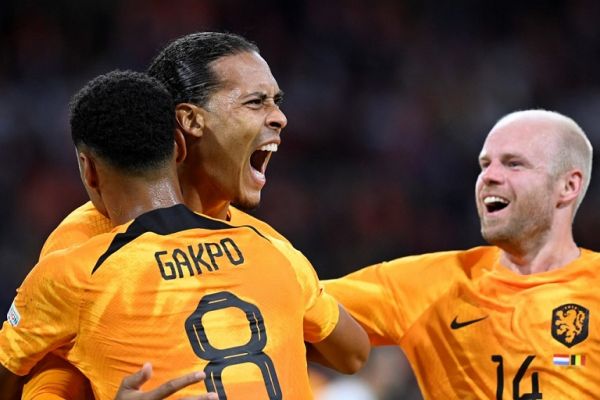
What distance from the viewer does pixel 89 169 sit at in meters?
3.15

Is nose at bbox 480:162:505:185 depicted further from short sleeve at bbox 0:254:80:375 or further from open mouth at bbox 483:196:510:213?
short sleeve at bbox 0:254:80:375

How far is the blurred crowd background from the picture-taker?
9.11m

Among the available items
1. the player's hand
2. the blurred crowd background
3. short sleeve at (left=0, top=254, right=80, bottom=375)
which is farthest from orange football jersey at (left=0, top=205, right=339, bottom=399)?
the blurred crowd background

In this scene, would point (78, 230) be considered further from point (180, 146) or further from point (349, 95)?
point (349, 95)

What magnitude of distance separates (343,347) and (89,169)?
108cm

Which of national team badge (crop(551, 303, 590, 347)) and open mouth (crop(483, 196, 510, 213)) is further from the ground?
open mouth (crop(483, 196, 510, 213))

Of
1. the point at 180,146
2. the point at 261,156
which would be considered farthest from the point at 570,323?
the point at 180,146

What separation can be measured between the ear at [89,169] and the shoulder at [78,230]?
0.26 m

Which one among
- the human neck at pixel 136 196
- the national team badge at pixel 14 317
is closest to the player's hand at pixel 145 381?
the national team badge at pixel 14 317

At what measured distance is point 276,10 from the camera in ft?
35.7

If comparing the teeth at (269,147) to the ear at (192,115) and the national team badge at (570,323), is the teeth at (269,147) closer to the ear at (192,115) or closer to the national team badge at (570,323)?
the ear at (192,115)

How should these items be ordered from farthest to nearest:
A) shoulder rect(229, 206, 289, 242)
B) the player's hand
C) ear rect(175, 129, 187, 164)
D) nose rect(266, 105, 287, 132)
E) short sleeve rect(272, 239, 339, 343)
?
shoulder rect(229, 206, 289, 242)
nose rect(266, 105, 287, 132)
ear rect(175, 129, 187, 164)
short sleeve rect(272, 239, 339, 343)
the player's hand

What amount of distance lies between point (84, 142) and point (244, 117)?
2.19 feet

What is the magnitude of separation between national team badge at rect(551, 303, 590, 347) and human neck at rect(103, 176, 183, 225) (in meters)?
1.73
